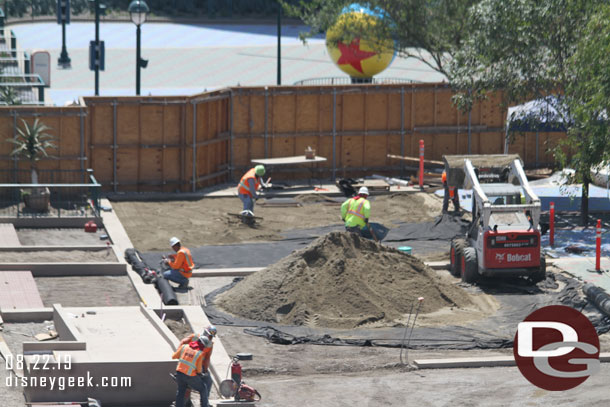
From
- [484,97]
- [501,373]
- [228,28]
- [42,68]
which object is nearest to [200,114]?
[484,97]

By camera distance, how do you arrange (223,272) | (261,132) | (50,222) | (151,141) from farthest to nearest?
1. (261,132)
2. (151,141)
3. (50,222)
4. (223,272)

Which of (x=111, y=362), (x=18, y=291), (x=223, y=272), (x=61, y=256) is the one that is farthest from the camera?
(x=61, y=256)

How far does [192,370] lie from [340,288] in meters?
6.28

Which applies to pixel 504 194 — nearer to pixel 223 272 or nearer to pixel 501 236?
pixel 501 236

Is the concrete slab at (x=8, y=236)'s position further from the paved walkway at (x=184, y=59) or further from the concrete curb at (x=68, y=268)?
the paved walkway at (x=184, y=59)

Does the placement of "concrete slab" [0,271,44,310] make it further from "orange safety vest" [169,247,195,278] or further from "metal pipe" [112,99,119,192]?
"metal pipe" [112,99,119,192]

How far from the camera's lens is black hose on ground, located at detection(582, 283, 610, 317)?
2223cm

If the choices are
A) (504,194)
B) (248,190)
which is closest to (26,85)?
(248,190)

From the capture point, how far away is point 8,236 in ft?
90.9

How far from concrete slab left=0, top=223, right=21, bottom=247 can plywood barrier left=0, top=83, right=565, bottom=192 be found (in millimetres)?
3548

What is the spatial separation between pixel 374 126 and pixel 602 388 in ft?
65.3

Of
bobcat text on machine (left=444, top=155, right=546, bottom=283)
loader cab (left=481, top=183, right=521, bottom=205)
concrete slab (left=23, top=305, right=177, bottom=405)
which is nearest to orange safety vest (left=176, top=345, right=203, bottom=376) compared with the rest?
concrete slab (left=23, top=305, right=177, bottom=405)

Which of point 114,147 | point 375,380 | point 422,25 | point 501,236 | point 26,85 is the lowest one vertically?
point 375,380

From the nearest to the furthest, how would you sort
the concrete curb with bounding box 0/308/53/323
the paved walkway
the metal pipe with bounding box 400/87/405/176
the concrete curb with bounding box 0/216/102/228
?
the concrete curb with bounding box 0/308/53/323 → the concrete curb with bounding box 0/216/102/228 → the metal pipe with bounding box 400/87/405/176 → the paved walkway
